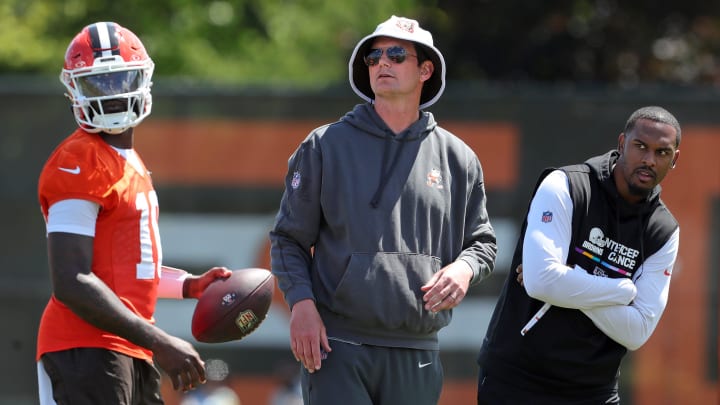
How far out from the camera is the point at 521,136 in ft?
29.7

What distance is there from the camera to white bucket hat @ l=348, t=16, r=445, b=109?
14.3 ft

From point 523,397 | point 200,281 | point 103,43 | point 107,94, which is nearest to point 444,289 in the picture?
point 523,397

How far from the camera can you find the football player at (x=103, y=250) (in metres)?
4.02

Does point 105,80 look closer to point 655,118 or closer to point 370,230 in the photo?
point 370,230

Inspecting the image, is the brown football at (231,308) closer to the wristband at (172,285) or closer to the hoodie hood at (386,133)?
the wristband at (172,285)

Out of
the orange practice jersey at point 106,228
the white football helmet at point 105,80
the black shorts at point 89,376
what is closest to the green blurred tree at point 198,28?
the white football helmet at point 105,80

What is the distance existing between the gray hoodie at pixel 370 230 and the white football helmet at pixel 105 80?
0.67 m

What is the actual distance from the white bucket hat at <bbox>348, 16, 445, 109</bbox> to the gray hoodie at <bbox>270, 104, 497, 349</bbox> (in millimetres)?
286

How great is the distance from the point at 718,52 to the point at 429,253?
442 inches

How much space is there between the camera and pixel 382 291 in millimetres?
4137

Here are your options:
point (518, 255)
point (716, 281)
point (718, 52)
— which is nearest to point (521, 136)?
point (716, 281)

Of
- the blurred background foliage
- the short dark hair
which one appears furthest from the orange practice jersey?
the blurred background foliage

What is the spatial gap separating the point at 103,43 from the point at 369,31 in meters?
14.0

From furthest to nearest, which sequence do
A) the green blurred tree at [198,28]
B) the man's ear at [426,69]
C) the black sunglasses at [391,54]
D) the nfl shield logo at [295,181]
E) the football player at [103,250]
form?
the green blurred tree at [198,28] < the man's ear at [426,69] < the black sunglasses at [391,54] < the nfl shield logo at [295,181] < the football player at [103,250]
